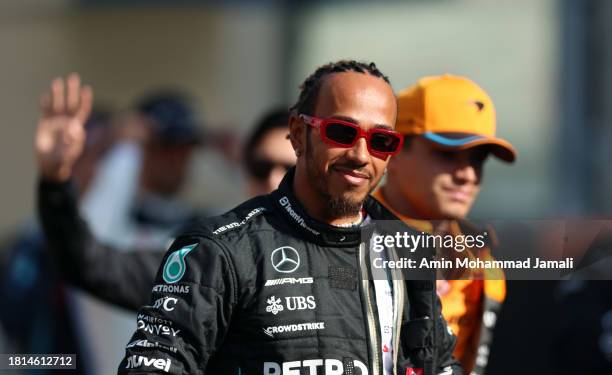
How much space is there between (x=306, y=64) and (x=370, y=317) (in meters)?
8.60

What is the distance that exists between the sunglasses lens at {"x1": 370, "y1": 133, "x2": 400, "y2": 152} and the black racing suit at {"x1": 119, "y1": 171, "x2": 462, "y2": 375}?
22 centimetres

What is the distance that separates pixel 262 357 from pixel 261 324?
0.08 meters

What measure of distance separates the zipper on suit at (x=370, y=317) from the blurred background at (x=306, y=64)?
18.6 feet

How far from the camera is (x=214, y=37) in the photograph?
12.0 m

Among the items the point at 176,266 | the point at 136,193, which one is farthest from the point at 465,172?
the point at 136,193

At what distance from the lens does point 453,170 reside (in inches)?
161

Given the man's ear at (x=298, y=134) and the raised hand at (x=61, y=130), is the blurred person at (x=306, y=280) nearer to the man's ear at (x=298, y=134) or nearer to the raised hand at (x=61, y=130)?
the man's ear at (x=298, y=134)

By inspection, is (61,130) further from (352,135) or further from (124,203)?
(352,135)

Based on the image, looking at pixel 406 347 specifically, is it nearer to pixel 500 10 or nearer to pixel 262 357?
pixel 262 357

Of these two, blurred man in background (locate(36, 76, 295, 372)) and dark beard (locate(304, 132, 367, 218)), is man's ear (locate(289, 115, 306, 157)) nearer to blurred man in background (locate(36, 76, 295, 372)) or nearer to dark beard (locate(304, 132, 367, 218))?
dark beard (locate(304, 132, 367, 218))

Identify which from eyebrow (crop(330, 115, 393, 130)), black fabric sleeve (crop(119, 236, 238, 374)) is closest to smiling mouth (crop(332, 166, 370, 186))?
eyebrow (crop(330, 115, 393, 130))

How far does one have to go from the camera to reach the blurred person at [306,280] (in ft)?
10.5

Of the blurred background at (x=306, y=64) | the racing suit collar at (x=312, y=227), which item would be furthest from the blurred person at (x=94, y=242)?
the blurred background at (x=306, y=64)

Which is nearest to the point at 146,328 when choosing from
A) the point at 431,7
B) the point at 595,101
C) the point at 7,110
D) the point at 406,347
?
the point at 406,347
